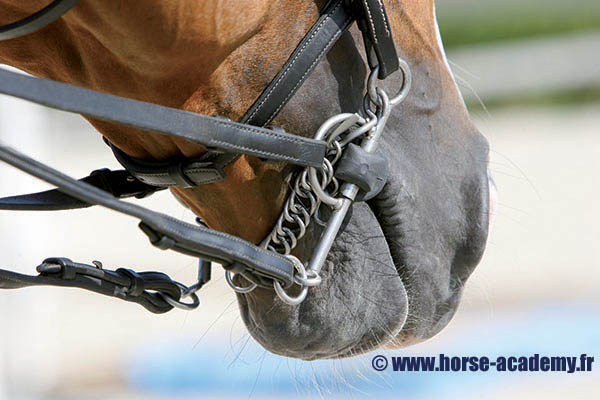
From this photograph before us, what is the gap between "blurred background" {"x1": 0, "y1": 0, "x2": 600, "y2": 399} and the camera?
328 cm

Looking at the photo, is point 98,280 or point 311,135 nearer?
point 311,135

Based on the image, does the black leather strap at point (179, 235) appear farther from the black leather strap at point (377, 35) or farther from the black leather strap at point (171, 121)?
the black leather strap at point (377, 35)

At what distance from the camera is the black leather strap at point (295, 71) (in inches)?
46.5

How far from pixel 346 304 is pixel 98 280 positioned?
1.42 ft

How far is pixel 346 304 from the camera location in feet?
4.32

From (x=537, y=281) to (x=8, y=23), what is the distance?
13.3ft

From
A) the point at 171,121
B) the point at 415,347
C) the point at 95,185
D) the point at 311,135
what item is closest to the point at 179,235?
the point at 171,121

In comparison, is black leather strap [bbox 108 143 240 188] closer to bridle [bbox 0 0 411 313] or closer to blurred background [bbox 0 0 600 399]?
bridle [bbox 0 0 411 313]

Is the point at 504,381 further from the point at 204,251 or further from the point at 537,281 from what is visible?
the point at 204,251

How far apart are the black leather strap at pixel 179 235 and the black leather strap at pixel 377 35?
334mm

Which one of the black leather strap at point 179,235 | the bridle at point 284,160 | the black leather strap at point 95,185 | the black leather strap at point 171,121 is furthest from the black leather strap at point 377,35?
the black leather strap at point 95,185

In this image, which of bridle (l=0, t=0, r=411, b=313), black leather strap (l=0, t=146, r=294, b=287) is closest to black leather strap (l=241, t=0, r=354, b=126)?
bridle (l=0, t=0, r=411, b=313)

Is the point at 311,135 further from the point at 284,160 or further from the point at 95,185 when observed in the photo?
the point at 95,185

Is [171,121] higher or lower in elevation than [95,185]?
lower
